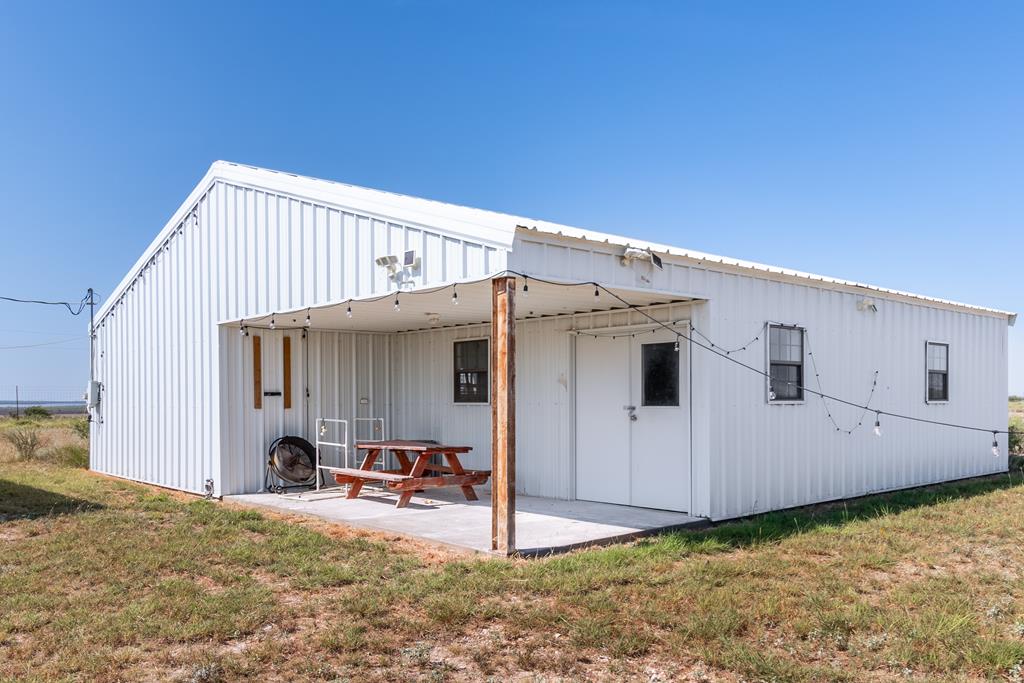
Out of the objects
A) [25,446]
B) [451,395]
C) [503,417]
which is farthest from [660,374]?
[25,446]

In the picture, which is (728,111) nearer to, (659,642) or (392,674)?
(659,642)

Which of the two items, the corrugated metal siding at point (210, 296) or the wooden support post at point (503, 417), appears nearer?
the wooden support post at point (503, 417)

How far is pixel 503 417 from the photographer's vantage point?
21.3 feet

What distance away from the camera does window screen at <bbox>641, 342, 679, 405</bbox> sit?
873cm

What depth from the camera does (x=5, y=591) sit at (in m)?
5.65

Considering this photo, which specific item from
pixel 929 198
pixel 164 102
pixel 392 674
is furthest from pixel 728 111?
pixel 164 102

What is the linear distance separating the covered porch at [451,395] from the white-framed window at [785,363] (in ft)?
4.27

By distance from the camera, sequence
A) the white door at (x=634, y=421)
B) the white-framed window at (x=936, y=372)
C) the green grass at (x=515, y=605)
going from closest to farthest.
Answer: the green grass at (x=515, y=605) → the white door at (x=634, y=421) → the white-framed window at (x=936, y=372)

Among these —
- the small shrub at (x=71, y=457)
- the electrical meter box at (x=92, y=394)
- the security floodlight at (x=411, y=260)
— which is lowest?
the small shrub at (x=71, y=457)

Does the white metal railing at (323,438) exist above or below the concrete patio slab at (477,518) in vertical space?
above

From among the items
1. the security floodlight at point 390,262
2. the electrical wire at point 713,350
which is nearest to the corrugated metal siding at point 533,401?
the electrical wire at point 713,350

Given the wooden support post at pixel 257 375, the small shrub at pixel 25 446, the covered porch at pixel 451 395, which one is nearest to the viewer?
the covered porch at pixel 451 395

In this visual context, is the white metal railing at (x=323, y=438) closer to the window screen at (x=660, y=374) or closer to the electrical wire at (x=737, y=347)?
the window screen at (x=660, y=374)

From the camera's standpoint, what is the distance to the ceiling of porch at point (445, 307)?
305 inches
